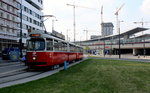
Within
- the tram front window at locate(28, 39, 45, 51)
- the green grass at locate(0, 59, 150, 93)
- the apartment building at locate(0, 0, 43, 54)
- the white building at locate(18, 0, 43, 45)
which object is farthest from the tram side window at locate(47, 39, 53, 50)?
the white building at locate(18, 0, 43, 45)

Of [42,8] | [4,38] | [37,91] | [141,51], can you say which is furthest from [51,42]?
[141,51]

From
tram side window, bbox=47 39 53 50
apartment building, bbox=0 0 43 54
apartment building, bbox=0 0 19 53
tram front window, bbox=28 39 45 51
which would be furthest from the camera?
apartment building, bbox=0 0 43 54

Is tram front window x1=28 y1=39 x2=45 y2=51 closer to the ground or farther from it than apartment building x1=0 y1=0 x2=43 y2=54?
closer to the ground

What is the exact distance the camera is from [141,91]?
8.60 meters

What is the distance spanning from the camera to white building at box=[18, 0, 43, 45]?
63.0 metres

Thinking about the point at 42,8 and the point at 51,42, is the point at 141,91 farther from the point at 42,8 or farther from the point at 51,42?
the point at 42,8

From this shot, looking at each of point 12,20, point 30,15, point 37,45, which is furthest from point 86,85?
point 30,15

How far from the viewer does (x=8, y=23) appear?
53625 millimetres

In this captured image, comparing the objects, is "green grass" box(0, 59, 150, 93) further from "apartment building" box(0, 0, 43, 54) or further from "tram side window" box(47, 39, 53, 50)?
"apartment building" box(0, 0, 43, 54)

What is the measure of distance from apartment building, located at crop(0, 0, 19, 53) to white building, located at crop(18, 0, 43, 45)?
3.79m

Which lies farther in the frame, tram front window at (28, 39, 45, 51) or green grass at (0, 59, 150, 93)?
tram front window at (28, 39, 45, 51)

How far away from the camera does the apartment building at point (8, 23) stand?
5028 cm

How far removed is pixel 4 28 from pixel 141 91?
47.8 meters

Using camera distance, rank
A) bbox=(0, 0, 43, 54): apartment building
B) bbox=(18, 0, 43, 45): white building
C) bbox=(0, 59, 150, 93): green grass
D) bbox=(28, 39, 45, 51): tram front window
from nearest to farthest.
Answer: bbox=(0, 59, 150, 93): green grass < bbox=(28, 39, 45, 51): tram front window < bbox=(0, 0, 43, 54): apartment building < bbox=(18, 0, 43, 45): white building
